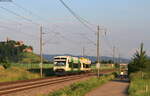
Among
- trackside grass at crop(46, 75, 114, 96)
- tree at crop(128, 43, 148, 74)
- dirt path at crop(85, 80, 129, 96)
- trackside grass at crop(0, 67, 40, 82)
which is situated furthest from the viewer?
tree at crop(128, 43, 148, 74)

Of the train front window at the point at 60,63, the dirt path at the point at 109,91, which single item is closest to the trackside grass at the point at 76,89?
the dirt path at the point at 109,91

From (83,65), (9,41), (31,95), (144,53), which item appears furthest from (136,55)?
(9,41)

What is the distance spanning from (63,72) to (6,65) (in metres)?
10.8

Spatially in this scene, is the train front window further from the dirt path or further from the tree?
the dirt path

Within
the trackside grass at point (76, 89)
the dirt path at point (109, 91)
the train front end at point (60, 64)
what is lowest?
the dirt path at point (109, 91)

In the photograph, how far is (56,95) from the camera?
79.6 ft

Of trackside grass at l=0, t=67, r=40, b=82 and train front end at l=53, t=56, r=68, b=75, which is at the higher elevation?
train front end at l=53, t=56, r=68, b=75

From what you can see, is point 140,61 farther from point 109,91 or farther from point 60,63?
point 109,91

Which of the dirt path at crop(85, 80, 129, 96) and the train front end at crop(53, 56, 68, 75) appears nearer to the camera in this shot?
the dirt path at crop(85, 80, 129, 96)

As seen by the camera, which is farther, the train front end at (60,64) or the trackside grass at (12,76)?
the train front end at (60,64)

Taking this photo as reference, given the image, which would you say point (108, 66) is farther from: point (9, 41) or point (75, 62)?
point (75, 62)

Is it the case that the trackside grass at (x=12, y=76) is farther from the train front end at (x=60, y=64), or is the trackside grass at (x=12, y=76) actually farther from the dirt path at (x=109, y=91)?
the dirt path at (x=109, y=91)

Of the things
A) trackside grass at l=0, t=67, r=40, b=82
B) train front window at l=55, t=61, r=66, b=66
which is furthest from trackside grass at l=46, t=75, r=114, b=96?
train front window at l=55, t=61, r=66, b=66

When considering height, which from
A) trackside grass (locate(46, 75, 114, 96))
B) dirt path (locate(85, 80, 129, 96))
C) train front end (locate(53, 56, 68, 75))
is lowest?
dirt path (locate(85, 80, 129, 96))
